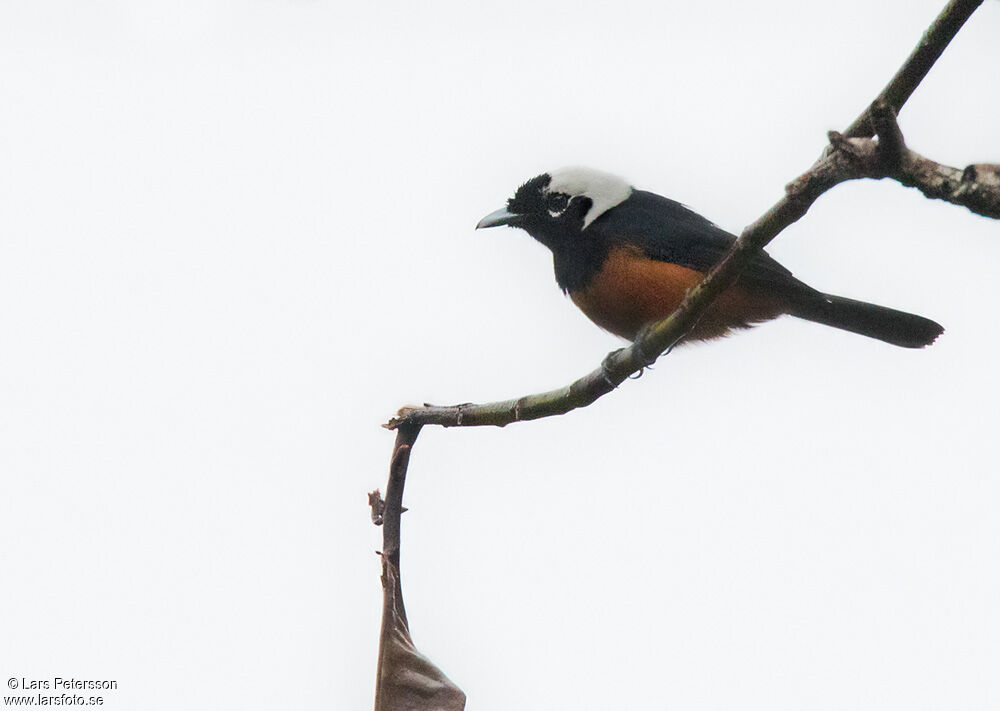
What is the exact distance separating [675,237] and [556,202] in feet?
2.43

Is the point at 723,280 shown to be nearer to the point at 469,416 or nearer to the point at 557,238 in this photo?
the point at 469,416

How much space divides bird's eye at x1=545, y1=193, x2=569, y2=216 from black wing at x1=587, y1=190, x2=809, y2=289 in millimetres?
256

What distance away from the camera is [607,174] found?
616 cm

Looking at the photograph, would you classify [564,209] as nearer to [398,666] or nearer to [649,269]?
[649,269]

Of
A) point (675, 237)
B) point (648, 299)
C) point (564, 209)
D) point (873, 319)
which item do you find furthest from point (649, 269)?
point (873, 319)

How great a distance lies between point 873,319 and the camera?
5.63 m

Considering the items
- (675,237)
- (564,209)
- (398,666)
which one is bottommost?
(398,666)

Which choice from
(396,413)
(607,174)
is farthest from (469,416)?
(607,174)

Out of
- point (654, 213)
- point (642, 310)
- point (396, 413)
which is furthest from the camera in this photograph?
point (654, 213)

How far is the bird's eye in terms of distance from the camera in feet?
19.6

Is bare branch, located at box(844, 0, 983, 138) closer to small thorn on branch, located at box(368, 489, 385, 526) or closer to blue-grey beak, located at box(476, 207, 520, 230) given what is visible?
small thorn on branch, located at box(368, 489, 385, 526)

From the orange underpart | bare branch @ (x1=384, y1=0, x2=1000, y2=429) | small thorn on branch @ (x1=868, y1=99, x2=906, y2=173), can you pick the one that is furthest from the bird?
small thorn on branch @ (x1=868, y1=99, x2=906, y2=173)

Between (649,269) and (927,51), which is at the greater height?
(649,269)

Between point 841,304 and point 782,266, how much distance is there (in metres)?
0.39
